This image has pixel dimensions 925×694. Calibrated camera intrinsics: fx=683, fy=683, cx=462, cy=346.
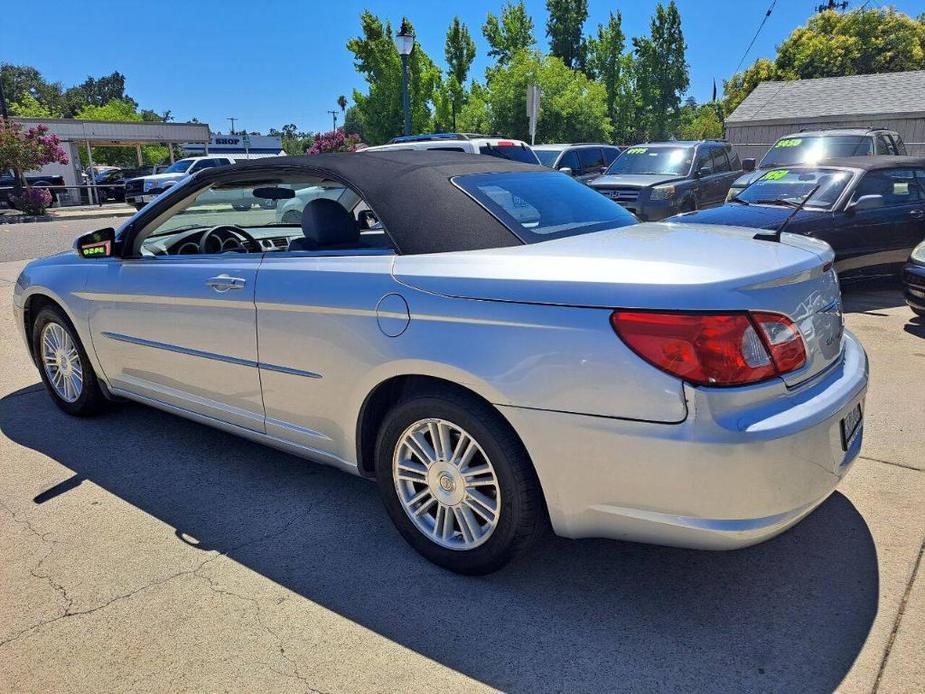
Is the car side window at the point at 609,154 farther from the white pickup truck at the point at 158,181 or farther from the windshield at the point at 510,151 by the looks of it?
the white pickup truck at the point at 158,181

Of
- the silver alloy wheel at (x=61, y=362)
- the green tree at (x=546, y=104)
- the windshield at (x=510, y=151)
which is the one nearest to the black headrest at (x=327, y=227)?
the silver alloy wheel at (x=61, y=362)

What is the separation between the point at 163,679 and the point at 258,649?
305 millimetres

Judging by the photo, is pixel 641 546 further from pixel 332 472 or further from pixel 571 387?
pixel 332 472

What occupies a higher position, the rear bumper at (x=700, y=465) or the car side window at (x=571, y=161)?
the car side window at (x=571, y=161)

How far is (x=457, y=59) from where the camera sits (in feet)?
135

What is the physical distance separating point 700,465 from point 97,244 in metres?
3.63

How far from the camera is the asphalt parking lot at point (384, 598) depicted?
88.0 inches

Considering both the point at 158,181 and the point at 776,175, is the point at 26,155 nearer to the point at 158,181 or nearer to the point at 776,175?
the point at 158,181

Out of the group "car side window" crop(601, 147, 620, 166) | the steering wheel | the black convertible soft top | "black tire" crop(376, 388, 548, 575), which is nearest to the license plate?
"black tire" crop(376, 388, 548, 575)

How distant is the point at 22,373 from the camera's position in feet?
18.4

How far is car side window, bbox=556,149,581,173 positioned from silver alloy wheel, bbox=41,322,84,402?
11401mm

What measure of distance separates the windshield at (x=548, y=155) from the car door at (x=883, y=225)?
288 inches

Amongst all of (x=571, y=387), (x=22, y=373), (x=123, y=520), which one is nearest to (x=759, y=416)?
(x=571, y=387)

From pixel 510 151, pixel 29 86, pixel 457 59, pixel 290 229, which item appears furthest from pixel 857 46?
pixel 29 86
